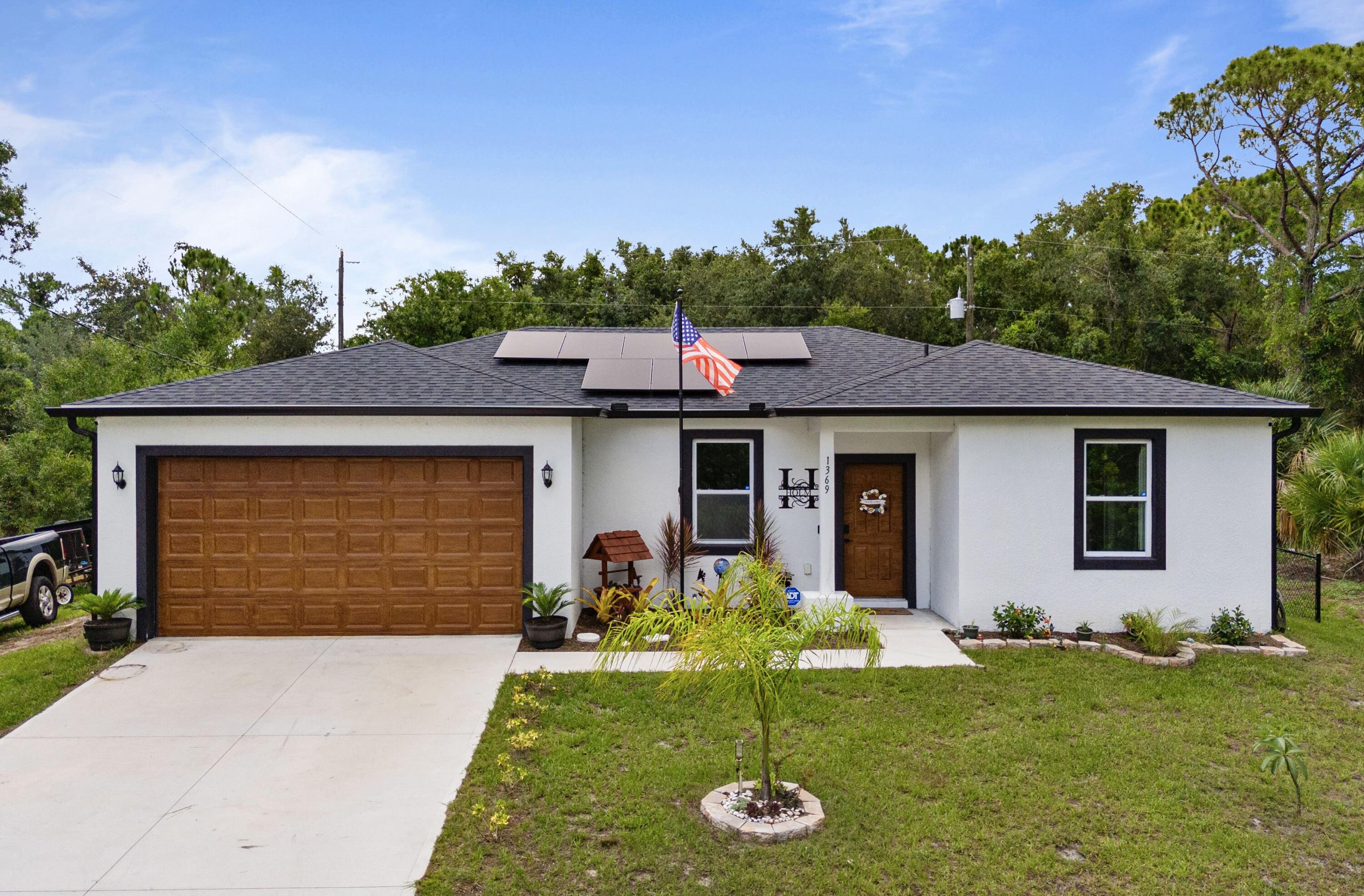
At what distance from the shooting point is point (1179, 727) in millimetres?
6320

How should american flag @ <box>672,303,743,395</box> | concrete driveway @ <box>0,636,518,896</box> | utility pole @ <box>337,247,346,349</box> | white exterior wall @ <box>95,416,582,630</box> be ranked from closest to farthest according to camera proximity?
1. concrete driveway @ <box>0,636,518,896</box>
2. american flag @ <box>672,303,743,395</box>
3. white exterior wall @ <box>95,416,582,630</box>
4. utility pole @ <box>337,247,346,349</box>

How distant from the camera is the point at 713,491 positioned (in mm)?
10625

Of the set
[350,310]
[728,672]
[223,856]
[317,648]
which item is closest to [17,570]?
[317,648]

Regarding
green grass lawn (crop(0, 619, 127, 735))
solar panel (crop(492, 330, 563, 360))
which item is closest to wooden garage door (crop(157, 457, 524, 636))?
green grass lawn (crop(0, 619, 127, 735))

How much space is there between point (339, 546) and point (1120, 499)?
9585mm

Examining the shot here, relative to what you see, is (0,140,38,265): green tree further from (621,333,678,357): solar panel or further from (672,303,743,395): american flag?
(672,303,743,395): american flag

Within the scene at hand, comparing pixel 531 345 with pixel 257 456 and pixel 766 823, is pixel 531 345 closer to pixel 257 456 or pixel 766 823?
pixel 257 456

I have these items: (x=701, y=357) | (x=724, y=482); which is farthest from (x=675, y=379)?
(x=701, y=357)

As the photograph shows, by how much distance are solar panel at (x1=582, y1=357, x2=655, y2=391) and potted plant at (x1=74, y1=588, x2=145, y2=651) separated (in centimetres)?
615

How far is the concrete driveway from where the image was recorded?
438cm

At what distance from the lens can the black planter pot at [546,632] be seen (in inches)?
343

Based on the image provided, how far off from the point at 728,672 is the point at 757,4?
1314cm

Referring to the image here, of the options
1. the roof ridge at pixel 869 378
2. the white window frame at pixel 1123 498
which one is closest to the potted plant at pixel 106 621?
the roof ridge at pixel 869 378

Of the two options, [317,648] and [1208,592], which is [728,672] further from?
[1208,592]
